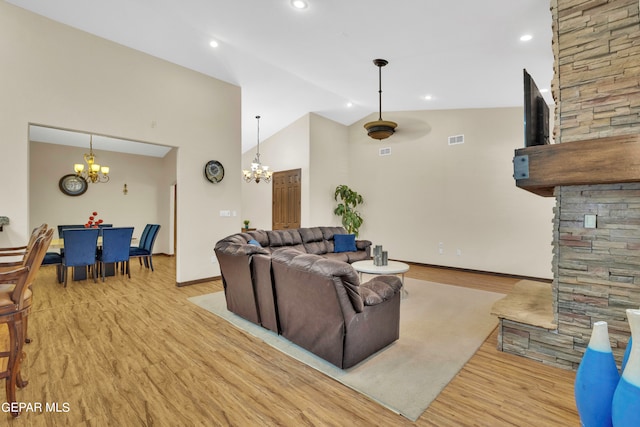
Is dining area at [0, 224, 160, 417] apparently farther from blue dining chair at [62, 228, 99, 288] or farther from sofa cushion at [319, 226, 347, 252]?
sofa cushion at [319, 226, 347, 252]

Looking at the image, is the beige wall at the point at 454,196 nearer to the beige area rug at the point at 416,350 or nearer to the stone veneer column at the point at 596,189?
the beige area rug at the point at 416,350

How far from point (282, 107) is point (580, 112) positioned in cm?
525

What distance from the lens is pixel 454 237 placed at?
609cm

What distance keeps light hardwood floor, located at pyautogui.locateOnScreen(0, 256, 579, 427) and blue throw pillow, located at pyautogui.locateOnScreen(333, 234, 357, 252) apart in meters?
2.83

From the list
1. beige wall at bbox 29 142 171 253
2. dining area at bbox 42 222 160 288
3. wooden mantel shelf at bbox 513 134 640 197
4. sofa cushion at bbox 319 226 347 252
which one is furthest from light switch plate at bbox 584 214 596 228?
beige wall at bbox 29 142 171 253

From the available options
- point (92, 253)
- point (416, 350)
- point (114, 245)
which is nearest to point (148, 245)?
point (114, 245)

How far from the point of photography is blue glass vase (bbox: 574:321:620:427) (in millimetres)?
1089

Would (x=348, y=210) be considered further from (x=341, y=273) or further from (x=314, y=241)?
(x=341, y=273)

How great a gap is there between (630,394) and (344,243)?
186 inches

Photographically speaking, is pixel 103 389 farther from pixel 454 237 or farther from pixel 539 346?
pixel 454 237

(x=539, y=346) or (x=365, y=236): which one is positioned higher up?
(x=365, y=236)

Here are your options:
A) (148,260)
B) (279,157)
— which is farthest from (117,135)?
(279,157)

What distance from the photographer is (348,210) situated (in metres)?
7.25

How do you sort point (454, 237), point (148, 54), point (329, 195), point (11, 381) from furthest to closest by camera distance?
1. point (329, 195)
2. point (454, 237)
3. point (148, 54)
4. point (11, 381)
